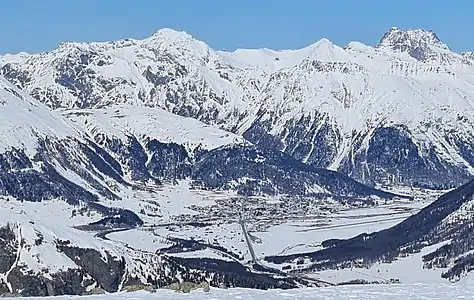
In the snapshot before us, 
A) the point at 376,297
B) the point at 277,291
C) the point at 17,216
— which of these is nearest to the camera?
the point at 376,297

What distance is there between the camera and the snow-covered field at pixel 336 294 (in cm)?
5850

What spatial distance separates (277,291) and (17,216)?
12625 cm

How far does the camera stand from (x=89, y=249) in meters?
171

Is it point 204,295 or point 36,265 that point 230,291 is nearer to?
point 204,295

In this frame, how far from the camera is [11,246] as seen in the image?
16075cm

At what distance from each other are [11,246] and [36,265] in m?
7.86

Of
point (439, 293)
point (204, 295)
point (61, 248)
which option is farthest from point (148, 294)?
point (61, 248)

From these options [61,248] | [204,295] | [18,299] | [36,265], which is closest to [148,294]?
[204,295]

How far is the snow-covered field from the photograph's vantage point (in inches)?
2303

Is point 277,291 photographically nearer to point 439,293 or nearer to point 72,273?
point 439,293

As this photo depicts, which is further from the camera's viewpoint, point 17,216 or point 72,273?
point 17,216

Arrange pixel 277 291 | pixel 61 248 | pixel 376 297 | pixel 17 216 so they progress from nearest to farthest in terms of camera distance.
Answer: pixel 376 297
pixel 277 291
pixel 61 248
pixel 17 216

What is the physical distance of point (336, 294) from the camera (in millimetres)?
60156

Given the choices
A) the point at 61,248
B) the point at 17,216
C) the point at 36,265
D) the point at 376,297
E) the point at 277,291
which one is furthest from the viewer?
the point at 17,216
